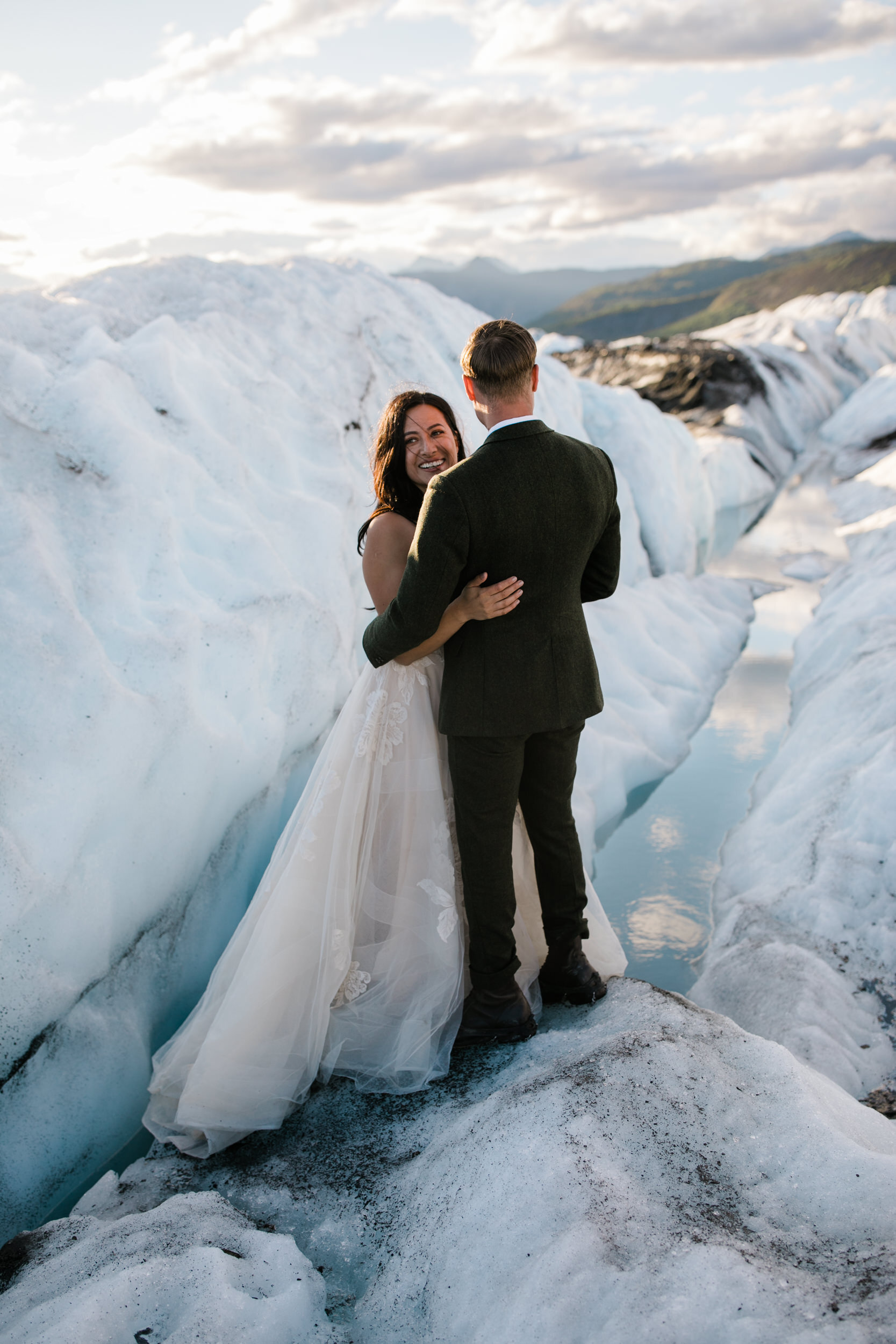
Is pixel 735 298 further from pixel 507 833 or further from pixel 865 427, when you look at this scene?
pixel 507 833

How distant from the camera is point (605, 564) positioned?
2.39 meters

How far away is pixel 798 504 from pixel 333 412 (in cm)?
1247

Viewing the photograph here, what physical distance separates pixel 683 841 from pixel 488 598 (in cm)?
297

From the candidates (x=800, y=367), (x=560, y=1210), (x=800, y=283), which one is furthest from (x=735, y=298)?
(x=560, y=1210)

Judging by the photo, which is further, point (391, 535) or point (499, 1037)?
point (499, 1037)

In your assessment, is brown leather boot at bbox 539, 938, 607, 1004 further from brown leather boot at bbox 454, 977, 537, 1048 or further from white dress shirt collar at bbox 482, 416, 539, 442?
white dress shirt collar at bbox 482, 416, 539, 442

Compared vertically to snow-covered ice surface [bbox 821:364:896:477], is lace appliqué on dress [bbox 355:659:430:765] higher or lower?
higher

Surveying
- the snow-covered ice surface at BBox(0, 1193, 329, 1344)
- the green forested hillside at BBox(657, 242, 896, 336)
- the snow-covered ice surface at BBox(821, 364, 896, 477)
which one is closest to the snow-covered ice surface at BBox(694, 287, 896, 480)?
the snow-covered ice surface at BBox(821, 364, 896, 477)

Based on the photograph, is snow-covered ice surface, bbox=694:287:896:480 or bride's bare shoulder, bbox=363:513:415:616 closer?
bride's bare shoulder, bbox=363:513:415:616

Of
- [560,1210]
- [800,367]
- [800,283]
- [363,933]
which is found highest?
[800,283]

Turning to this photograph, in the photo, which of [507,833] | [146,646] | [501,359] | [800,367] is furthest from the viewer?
[800,367]

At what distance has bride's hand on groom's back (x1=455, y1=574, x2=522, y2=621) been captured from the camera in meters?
2.03

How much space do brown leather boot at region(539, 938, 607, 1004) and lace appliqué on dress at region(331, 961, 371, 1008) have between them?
53 cm

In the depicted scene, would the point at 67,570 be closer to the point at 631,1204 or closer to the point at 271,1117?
the point at 271,1117
